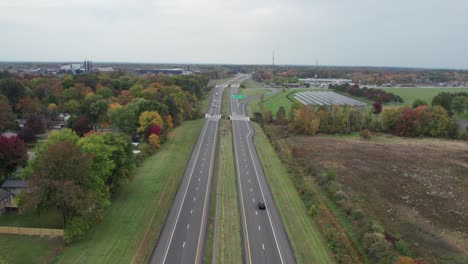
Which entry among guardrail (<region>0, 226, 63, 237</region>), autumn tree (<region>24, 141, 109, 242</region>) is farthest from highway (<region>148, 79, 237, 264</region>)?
guardrail (<region>0, 226, 63, 237</region>)

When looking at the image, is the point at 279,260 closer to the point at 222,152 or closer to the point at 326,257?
the point at 326,257

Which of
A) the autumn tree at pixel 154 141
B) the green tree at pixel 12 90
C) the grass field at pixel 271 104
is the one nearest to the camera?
the autumn tree at pixel 154 141

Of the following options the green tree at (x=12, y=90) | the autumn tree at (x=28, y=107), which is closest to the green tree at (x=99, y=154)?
the autumn tree at (x=28, y=107)

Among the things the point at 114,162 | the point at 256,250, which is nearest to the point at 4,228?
the point at 114,162

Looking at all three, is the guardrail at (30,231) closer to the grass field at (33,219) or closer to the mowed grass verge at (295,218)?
the grass field at (33,219)

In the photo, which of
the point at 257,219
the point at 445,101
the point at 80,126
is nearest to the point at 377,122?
the point at 445,101

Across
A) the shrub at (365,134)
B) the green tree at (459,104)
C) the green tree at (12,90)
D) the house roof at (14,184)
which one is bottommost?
the house roof at (14,184)
